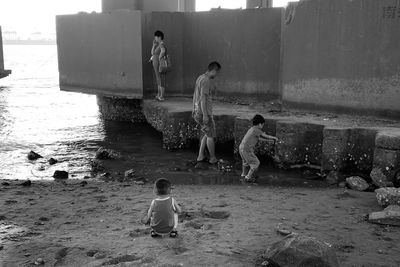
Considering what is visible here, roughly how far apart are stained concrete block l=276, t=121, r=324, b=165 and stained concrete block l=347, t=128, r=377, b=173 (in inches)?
23.2

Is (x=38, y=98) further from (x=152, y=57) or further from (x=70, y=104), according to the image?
(x=152, y=57)

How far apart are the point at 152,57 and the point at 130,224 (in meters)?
6.55

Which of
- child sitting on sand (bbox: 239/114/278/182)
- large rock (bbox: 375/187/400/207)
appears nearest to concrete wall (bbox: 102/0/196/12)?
child sitting on sand (bbox: 239/114/278/182)

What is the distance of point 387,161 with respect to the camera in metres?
7.30

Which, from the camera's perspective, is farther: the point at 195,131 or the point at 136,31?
the point at 136,31

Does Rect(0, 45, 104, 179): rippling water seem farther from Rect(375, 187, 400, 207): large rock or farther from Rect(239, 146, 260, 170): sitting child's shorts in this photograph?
Rect(375, 187, 400, 207): large rock

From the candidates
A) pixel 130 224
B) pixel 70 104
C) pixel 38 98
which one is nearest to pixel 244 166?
pixel 130 224

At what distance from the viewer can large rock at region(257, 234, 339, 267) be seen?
13.2 feet

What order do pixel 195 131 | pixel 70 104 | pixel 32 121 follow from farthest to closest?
1. pixel 70 104
2. pixel 32 121
3. pixel 195 131

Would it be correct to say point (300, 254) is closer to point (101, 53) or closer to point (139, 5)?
point (101, 53)

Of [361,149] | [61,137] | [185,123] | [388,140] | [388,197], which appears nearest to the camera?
[388,197]

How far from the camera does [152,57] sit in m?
11.5

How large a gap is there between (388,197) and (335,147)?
2.03 meters

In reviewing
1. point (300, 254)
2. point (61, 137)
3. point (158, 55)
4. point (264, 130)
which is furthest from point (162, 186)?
point (61, 137)
